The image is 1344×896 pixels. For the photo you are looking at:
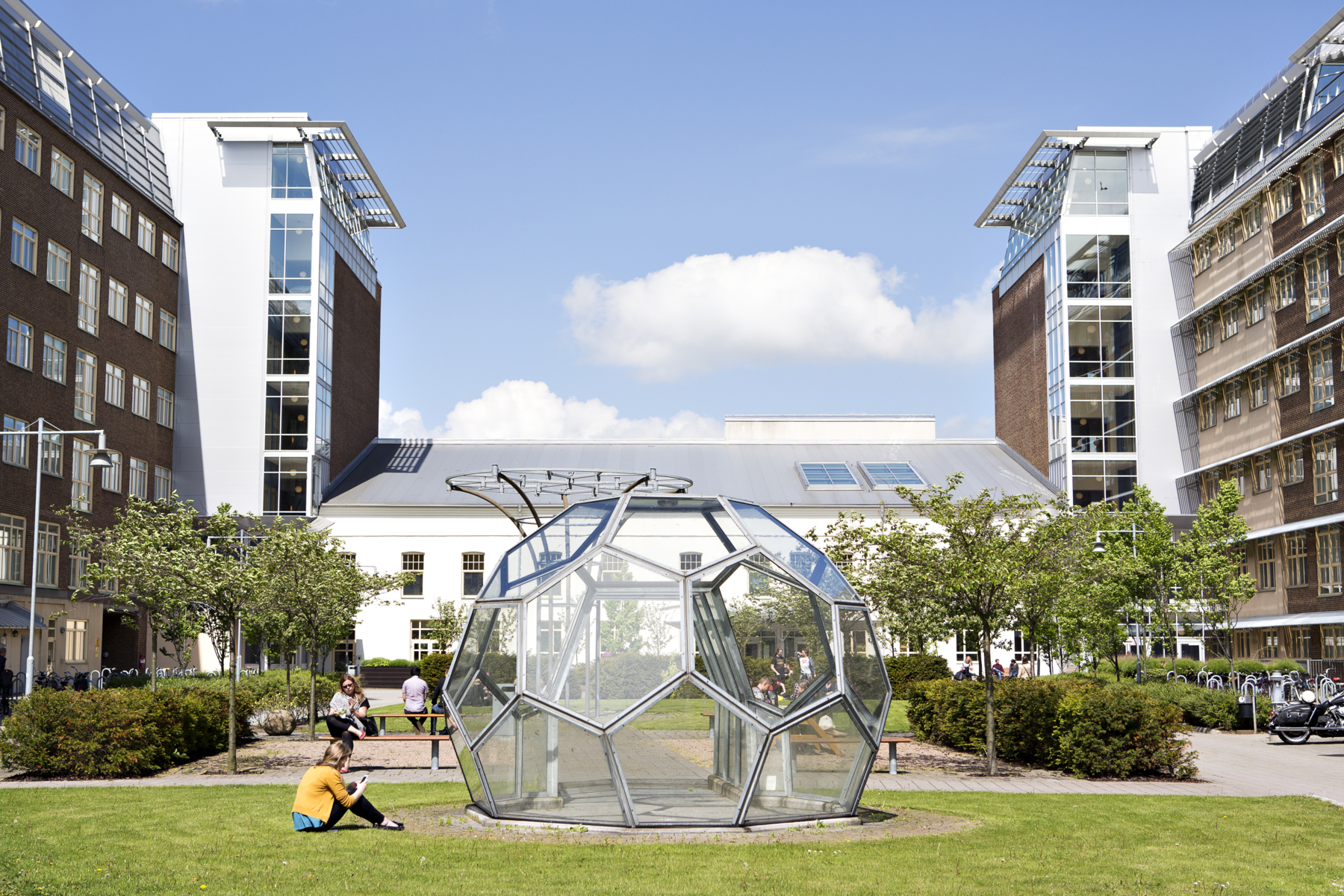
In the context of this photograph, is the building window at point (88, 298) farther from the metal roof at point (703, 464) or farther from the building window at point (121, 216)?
the metal roof at point (703, 464)

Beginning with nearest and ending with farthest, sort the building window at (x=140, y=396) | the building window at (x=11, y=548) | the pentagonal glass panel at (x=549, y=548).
Answer: the pentagonal glass panel at (x=549, y=548)
the building window at (x=11, y=548)
the building window at (x=140, y=396)

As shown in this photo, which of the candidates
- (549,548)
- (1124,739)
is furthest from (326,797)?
(1124,739)

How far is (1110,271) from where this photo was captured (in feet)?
161

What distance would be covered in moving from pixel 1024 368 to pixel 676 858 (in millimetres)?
47825

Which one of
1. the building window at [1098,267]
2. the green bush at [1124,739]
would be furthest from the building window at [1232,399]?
the green bush at [1124,739]

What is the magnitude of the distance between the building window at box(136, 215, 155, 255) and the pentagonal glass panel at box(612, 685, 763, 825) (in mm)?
38555

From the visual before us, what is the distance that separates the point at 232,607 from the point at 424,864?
Result: 9.65m

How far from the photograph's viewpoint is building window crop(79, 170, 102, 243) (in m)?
38.8

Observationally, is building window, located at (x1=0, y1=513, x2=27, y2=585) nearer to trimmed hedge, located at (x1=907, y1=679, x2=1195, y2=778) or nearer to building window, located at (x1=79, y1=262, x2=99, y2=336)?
building window, located at (x1=79, y1=262, x2=99, y2=336)

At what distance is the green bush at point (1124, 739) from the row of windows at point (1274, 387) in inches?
964

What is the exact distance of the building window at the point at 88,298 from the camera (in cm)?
3878

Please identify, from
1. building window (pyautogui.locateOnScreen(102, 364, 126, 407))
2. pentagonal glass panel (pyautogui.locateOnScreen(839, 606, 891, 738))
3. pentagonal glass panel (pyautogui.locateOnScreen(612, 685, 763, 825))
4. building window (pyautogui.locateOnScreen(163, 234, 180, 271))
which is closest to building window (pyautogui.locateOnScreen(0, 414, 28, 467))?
building window (pyautogui.locateOnScreen(102, 364, 126, 407))

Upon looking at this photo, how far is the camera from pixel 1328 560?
37250 mm

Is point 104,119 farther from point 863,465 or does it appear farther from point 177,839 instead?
point 177,839
